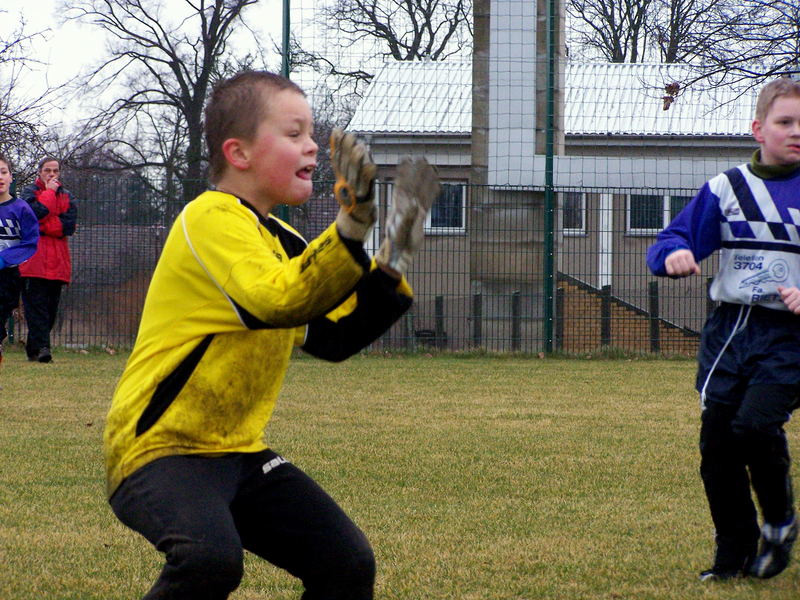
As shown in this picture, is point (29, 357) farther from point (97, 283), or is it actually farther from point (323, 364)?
point (323, 364)

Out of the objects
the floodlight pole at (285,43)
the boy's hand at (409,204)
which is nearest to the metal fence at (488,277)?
the floodlight pole at (285,43)

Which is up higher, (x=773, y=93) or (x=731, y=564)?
(x=773, y=93)

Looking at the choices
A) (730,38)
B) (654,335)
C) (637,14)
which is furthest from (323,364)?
(637,14)

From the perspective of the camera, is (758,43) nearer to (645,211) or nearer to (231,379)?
(645,211)

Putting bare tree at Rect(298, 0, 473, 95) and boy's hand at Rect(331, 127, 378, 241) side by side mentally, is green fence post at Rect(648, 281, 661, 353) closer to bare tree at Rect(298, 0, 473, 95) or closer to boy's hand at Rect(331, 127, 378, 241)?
bare tree at Rect(298, 0, 473, 95)

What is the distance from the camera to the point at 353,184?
2016 millimetres

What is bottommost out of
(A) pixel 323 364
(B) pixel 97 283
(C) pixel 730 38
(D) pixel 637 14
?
(A) pixel 323 364

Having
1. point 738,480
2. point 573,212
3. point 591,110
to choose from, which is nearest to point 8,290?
point 573,212

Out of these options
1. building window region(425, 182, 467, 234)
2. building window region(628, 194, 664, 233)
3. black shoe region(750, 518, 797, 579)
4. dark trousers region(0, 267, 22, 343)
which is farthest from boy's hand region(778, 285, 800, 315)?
building window region(628, 194, 664, 233)

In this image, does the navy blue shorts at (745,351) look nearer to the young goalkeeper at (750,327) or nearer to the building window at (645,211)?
the young goalkeeper at (750,327)

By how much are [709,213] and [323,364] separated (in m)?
8.39

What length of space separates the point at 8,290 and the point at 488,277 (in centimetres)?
557

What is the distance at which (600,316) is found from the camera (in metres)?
13.0

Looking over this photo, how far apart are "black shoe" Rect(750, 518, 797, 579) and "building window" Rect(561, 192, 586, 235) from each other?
9419 mm
